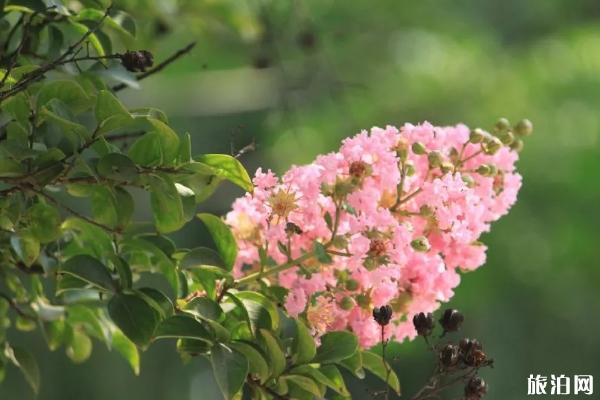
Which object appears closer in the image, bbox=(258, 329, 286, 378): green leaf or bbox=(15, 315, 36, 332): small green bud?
bbox=(258, 329, 286, 378): green leaf

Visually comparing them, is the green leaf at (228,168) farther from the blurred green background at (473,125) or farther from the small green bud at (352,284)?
the blurred green background at (473,125)

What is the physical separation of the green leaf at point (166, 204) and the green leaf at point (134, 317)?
64 mm

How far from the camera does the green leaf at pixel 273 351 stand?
95cm

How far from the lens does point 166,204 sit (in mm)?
949

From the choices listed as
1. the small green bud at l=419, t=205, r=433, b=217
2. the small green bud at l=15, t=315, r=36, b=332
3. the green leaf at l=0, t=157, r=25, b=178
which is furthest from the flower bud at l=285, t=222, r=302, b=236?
the small green bud at l=15, t=315, r=36, b=332

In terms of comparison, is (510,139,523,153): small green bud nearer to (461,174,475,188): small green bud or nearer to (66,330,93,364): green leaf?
(461,174,475,188): small green bud

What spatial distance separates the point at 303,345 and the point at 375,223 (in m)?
0.11

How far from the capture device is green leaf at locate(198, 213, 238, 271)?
102 cm

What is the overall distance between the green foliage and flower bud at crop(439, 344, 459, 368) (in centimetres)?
7

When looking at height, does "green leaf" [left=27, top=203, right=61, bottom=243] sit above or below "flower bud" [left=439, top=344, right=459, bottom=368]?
above

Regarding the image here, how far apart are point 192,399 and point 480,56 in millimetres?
1733

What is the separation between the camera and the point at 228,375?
921mm

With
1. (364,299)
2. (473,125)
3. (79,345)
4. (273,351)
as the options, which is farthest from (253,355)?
(473,125)

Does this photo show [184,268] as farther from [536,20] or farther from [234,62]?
[536,20]
